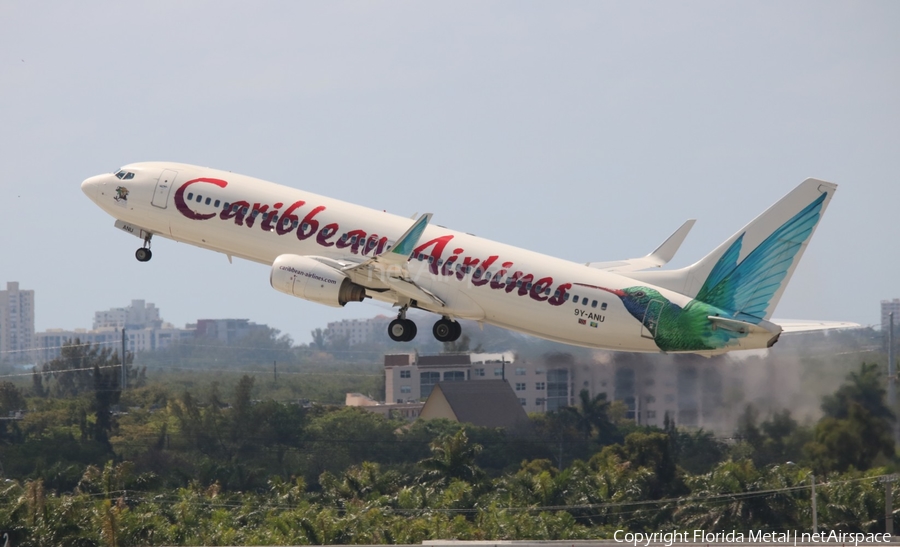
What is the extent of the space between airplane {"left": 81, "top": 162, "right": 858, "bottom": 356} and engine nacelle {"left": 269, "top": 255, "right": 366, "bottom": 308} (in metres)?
0.03

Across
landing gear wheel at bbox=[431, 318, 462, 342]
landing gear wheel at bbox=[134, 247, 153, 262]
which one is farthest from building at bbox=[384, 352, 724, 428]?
landing gear wheel at bbox=[134, 247, 153, 262]

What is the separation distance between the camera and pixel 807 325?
1679 inches

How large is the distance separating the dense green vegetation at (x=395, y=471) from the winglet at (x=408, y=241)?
56.5ft

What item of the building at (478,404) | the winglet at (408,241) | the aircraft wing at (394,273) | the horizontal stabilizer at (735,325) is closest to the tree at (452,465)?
the building at (478,404)

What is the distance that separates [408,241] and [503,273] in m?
3.30

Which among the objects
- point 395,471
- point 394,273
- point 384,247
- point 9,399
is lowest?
point 395,471

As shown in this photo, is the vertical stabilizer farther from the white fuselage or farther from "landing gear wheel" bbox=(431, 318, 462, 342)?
"landing gear wheel" bbox=(431, 318, 462, 342)

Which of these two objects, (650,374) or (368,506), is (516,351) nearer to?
(650,374)

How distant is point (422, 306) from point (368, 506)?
19541 millimetres

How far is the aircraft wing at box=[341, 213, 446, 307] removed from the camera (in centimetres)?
4266

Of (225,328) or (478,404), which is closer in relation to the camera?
(478,404)

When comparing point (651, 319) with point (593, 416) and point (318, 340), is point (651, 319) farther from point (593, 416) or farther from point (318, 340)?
point (318, 340)

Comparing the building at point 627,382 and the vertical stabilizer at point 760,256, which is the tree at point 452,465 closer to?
the building at point 627,382

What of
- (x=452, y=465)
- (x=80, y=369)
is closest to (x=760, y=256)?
(x=452, y=465)
